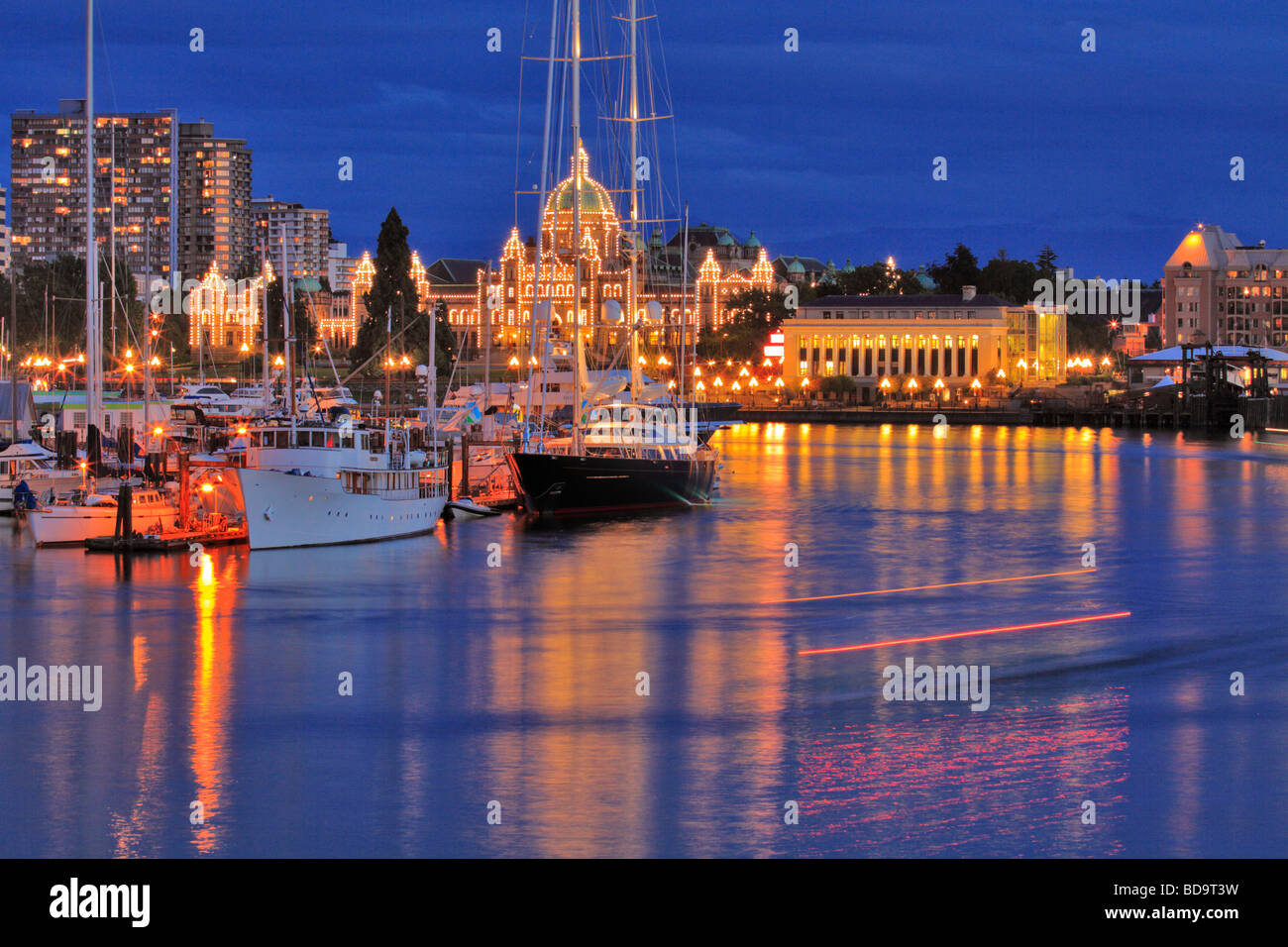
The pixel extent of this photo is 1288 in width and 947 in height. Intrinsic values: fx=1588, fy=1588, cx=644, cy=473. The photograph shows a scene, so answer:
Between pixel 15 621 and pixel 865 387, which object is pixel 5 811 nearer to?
pixel 15 621

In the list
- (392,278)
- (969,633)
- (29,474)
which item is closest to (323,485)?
(29,474)

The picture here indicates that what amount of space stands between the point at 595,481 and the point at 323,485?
12633 millimetres

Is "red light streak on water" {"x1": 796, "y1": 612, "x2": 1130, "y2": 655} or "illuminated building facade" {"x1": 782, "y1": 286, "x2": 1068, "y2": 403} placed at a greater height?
"illuminated building facade" {"x1": 782, "y1": 286, "x2": 1068, "y2": 403}

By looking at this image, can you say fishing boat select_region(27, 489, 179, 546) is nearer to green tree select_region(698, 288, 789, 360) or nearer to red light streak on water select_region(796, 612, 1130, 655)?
red light streak on water select_region(796, 612, 1130, 655)

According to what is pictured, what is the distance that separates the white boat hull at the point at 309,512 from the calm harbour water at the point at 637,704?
0.69 metres

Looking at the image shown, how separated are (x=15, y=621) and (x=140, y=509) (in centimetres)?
1160

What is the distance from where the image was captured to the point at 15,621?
3294 centimetres

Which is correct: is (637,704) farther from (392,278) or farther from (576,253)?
(392,278)

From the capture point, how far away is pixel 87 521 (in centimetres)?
4394

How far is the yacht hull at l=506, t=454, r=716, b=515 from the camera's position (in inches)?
2093

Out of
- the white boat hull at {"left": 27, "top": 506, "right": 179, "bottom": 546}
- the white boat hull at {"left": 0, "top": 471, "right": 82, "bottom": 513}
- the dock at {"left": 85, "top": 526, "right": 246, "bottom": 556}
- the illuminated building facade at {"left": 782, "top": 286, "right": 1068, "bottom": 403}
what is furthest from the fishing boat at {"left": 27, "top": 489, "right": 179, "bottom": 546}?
the illuminated building facade at {"left": 782, "top": 286, "right": 1068, "bottom": 403}

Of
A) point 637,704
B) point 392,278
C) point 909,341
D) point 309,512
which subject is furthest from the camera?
point 909,341

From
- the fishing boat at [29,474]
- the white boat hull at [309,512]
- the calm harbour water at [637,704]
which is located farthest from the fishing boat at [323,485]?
the fishing boat at [29,474]

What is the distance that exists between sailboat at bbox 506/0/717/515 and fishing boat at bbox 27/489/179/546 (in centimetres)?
1272
